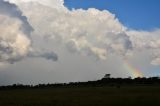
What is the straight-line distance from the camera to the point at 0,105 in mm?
64875

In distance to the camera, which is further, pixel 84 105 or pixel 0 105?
pixel 0 105

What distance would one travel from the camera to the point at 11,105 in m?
64.0

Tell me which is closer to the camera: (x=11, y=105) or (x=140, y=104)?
(x=140, y=104)

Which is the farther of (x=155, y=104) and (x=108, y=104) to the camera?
(x=108, y=104)

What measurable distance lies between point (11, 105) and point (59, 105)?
8.91m

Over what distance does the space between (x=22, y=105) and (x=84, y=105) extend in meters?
10.6

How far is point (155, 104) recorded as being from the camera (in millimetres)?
58219

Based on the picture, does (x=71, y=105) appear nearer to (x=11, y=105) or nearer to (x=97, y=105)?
(x=97, y=105)

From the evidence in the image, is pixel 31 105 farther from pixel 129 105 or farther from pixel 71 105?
pixel 129 105

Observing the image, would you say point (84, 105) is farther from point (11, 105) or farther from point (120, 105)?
point (11, 105)

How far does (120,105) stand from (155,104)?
17.7 ft

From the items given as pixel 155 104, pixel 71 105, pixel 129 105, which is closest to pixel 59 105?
pixel 71 105

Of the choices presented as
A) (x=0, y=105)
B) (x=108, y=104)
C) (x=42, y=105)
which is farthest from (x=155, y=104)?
(x=0, y=105)

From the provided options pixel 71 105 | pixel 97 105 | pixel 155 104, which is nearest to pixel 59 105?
pixel 71 105
